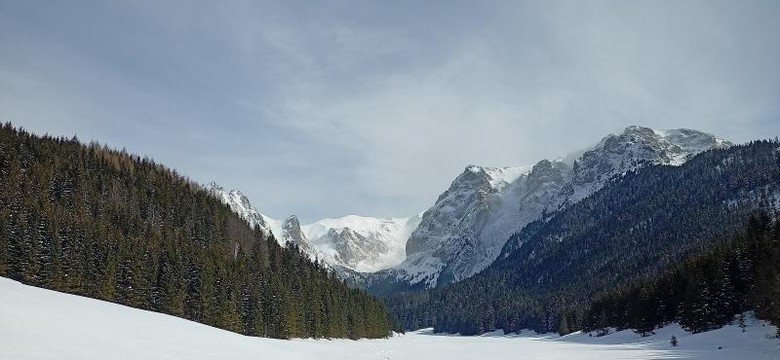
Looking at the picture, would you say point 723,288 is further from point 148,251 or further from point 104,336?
point 148,251

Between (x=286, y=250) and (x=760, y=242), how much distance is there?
90151 millimetres

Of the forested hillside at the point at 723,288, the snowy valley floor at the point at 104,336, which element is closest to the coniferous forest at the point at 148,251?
the snowy valley floor at the point at 104,336

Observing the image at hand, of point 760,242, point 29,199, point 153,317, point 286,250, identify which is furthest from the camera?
point 286,250

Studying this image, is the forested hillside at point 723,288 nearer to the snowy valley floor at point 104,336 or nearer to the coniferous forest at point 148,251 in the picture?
the snowy valley floor at point 104,336

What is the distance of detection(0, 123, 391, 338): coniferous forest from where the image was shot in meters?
66.1

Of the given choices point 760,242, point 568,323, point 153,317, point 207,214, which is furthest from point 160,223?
point 568,323

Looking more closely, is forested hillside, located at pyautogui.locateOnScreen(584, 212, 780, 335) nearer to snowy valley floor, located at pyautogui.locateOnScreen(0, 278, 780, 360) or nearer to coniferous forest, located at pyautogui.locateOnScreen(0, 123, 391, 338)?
snowy valley floor, located at pyautogui.locateOnScreen(0, 278, 780, 360)

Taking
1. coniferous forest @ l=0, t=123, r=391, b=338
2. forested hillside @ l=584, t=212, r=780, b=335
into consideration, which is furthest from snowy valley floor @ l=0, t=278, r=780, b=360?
coniferous forest @ l=0, t=123, r=391, b=338

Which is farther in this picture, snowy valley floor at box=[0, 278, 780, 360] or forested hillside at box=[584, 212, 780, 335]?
forested hillside at box=[584, 212, 780, 335]

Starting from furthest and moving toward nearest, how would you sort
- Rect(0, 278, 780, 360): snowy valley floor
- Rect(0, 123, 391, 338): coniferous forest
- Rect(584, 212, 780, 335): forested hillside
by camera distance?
Rect(0, 123, 391, 338): coniferous forest, Rect(584, 212, 780, 335): forested hillside, Rect(0, 278, 780, 360): snowy valley floor

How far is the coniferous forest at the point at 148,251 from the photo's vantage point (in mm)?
66125

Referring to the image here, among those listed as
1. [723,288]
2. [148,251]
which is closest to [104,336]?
[148,251]

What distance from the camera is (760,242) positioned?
227 ft

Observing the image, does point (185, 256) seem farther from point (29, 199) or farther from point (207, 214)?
point (207, 214)
